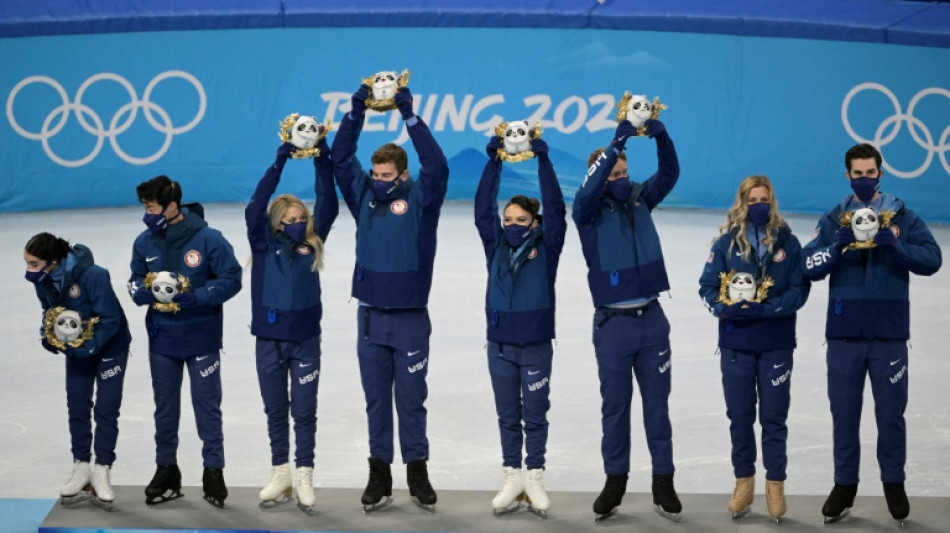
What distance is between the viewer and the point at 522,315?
9.20 m

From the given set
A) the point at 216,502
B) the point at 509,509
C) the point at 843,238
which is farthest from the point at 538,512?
the point at 843,238

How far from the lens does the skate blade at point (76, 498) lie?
378 inches

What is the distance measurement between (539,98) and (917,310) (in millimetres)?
7126

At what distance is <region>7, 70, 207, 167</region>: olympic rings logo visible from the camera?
2053 cm

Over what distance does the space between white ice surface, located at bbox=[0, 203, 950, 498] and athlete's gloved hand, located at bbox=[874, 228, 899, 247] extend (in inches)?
80.5

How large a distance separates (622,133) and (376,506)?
112 inches

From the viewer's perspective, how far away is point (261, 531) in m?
9.05

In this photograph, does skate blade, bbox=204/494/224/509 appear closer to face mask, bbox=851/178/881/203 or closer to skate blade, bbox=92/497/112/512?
skate blade, bbox=92/497/112/512

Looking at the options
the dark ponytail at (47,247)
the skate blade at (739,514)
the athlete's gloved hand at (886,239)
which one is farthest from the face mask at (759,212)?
the dark ponytail at (47,247)

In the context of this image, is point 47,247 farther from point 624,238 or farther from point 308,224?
point 624,238

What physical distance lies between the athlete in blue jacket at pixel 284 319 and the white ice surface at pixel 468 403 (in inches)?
35.5

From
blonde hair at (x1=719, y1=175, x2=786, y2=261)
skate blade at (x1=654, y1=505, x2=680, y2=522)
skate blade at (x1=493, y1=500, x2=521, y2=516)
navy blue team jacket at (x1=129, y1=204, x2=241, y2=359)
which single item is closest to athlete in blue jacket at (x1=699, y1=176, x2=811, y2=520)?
blonde hair at (x1=719, y1=175, x2=786, y2=261)

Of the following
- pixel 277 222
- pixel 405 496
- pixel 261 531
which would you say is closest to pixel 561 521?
pixel 405 496

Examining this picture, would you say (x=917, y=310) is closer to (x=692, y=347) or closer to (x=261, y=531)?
(x=692, y=347)
